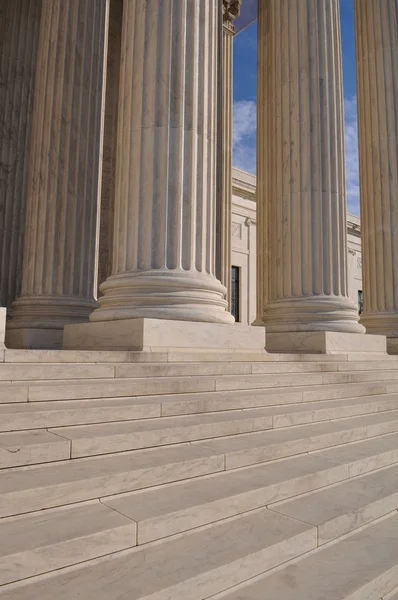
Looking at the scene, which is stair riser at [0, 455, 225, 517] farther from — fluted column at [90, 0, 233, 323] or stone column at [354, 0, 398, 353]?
stone column at [354, 0, 398, 353]

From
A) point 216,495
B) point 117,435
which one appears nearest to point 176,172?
point 117,435

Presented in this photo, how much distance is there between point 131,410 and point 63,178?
66.2ft

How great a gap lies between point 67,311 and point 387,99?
3061 centimetres

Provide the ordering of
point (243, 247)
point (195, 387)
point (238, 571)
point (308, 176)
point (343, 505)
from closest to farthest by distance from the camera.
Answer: point (238, 571) → point (343, 505) → point (195, 387) → point (308, 176) → point (243, 247)

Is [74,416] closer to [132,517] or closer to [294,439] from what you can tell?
[132,517]

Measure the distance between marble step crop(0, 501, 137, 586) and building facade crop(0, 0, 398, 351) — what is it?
11621 millimetres

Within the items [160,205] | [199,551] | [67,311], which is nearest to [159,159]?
[160,205]

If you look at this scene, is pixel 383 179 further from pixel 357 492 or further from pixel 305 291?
pixel 357 492

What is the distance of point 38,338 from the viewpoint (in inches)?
1006

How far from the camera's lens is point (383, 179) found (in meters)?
37.5

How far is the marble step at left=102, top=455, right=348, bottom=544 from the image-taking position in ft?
25.4

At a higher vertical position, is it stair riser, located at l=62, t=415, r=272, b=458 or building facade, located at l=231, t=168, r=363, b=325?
building facade, located at l=231, t=168, r=363, b=325

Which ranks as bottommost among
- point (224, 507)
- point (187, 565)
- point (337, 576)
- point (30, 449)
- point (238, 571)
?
point (337, 576)

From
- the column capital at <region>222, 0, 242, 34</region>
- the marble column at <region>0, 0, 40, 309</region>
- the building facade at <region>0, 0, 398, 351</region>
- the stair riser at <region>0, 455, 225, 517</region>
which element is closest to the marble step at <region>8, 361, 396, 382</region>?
the building facade at <region>0, 0, 398, 351</region>
